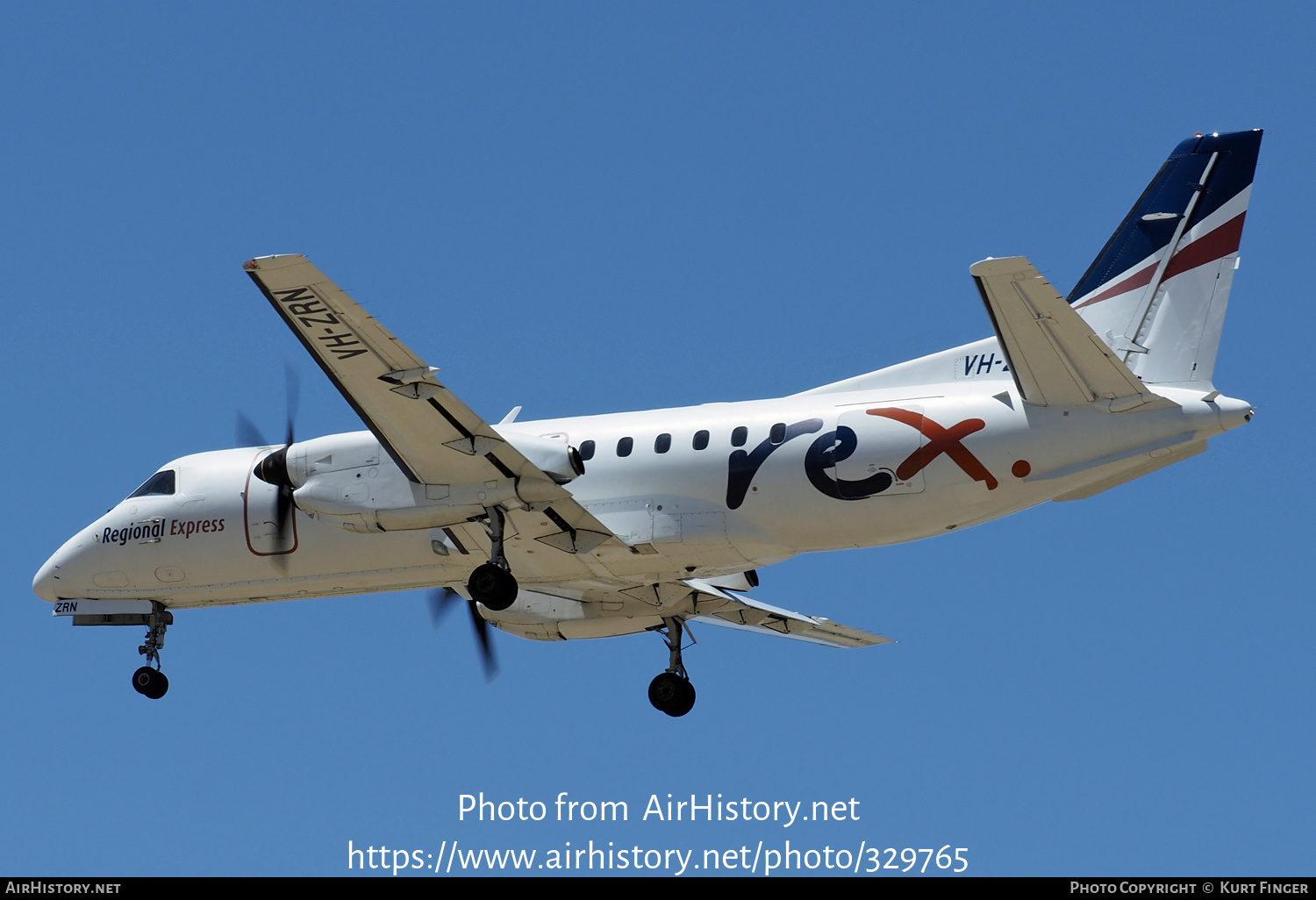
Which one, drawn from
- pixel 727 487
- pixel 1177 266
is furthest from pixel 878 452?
pixel 1177 266

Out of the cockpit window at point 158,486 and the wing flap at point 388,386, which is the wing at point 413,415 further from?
the cockpit window at point 158,486

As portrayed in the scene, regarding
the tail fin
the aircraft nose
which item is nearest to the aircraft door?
the tail fin

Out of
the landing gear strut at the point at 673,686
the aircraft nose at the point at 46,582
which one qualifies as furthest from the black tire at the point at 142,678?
the landing gear strut at the point at 673,686

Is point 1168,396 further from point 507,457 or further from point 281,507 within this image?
point 281,507

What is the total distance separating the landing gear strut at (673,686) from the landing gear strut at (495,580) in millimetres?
4593

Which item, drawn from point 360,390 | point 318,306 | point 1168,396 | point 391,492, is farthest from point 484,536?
point 1168,396

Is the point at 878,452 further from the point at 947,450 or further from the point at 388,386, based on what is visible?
the point at 388,386

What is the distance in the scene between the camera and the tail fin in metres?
19.7

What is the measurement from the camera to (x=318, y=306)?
60.1 feet

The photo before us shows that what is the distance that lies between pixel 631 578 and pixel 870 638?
526 cm

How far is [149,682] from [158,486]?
2.89 metres

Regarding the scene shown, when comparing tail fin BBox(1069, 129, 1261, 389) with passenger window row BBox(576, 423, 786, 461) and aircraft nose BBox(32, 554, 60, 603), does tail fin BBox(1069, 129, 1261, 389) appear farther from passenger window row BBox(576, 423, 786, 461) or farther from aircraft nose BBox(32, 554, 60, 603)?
aircraft nose BBox(32, 554, 60, 603)

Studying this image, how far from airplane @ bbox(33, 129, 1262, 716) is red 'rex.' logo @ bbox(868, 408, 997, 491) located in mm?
23
